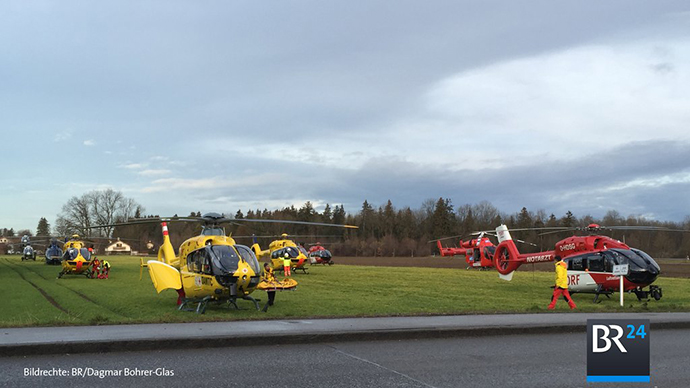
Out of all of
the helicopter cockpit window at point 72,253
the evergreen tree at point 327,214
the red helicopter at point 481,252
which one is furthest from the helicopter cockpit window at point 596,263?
the evergreen tree at point 327,214

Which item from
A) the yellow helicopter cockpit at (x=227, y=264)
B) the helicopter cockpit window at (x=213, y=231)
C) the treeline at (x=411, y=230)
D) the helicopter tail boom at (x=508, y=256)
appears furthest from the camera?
the treeline at (x=411, y=230)

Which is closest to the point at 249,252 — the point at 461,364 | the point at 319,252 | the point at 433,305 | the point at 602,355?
the point at 433,305

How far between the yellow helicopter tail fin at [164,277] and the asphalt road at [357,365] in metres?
9.61

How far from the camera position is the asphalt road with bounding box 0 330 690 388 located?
7.83m

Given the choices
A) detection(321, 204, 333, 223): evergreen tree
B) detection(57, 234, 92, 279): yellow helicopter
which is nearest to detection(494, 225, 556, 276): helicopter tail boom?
detection(57, 234, 92, 279): yellow helicopter

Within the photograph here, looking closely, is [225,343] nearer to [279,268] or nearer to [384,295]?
[384,295]

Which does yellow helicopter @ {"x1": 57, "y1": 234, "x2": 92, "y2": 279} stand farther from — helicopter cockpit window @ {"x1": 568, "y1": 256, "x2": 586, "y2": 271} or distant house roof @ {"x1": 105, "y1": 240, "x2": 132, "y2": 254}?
distant house roof @ {"x1": 105, "y1": 240, "x2": 132, "y2": 254}

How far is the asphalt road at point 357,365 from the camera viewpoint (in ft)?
25.7

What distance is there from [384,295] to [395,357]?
14997 millimetres

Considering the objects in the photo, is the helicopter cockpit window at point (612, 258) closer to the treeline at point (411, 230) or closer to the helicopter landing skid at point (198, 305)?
the helicopter landing skid at point (198, 305)

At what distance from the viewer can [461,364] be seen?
9.23 m

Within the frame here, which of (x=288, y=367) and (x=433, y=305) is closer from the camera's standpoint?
(x=288, y=367)

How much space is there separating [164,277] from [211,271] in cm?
232

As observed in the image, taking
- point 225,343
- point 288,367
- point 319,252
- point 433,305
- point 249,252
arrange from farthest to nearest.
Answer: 1. point 319,252
2. point 433,305
3. point 249,252
4. point 225,343
5. point 288,367
